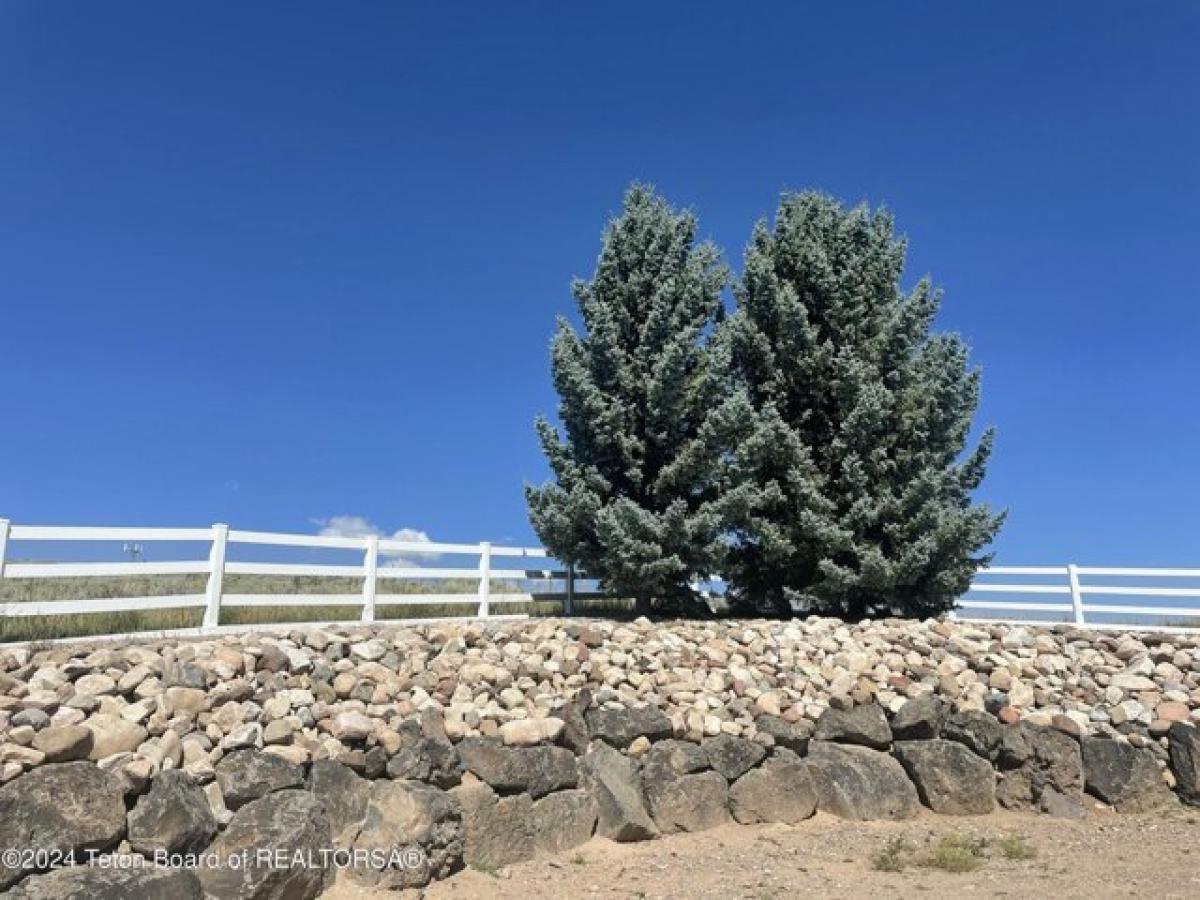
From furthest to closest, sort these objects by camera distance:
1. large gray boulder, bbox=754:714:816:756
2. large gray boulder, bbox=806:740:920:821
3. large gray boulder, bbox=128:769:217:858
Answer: large gray boulder, bbox=754:714:816:756
large gray boulder, bbox=806:740:920:821
large gray boulder, bbox=128:769:217:858

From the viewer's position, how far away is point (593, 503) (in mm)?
11891

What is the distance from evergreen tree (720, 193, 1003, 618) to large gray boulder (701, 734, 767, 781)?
4470mm

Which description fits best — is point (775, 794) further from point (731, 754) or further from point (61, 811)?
point (61, 811)

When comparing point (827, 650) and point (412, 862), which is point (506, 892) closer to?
point (412, 862)

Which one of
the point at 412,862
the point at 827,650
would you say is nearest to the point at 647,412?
the point at 827,650

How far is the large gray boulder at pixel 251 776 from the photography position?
5812mm

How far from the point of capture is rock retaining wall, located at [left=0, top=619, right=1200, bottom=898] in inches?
217

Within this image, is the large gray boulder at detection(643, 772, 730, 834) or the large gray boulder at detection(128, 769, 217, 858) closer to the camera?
the large gray boulder at detection(128, 769, 217, 858)

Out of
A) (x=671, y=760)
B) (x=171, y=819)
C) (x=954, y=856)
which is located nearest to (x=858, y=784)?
(x=954, y=856)

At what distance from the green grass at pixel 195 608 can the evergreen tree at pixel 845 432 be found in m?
2.93

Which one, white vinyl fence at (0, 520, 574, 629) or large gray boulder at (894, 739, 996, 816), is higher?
white vinyl fence at (0, 520, 574, 629)

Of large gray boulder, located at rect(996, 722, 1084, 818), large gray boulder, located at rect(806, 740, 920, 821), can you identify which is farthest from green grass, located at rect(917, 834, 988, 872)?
large gray boulder, located at rect(996, 722, 1084, 818)

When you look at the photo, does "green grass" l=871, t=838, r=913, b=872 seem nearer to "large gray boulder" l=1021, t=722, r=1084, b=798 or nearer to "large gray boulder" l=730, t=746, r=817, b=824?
"large gray boulder" l=730, t=746, r=817, b=824

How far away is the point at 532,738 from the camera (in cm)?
710
